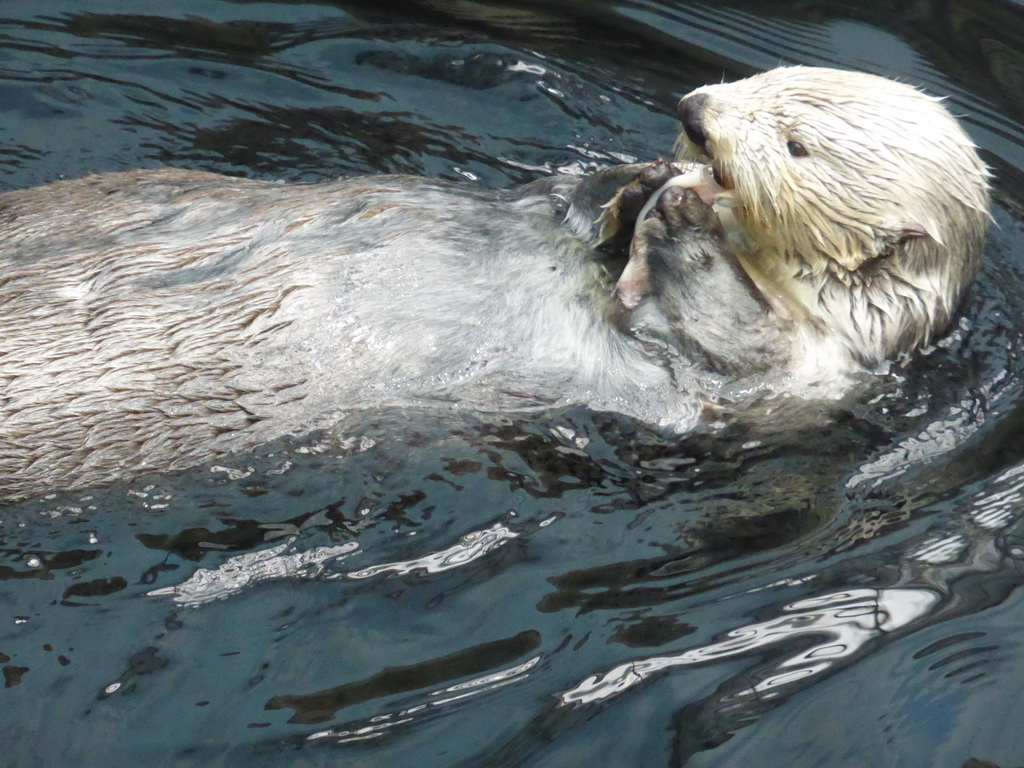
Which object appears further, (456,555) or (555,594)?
(456,555)

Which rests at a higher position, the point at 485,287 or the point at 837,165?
the point at 837,165

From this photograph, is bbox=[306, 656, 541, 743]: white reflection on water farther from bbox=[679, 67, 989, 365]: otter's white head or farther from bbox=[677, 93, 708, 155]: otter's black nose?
bbox=[677, 93, 708, 155]: otter's black nose

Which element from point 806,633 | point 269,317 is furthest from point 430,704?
point 269,317

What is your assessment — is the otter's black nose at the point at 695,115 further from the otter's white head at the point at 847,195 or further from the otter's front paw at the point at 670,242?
the otter's front paw at the point at 670,242

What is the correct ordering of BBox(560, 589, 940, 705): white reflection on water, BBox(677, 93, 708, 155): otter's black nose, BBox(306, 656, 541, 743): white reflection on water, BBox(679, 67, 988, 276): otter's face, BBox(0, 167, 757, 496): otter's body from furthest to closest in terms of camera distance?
BBox(677, 93, 708, 155): otter's black nose → BBox(679, 67, 988, 276): otter's face → BBox(0, 167, 757, 496): otter's body → BBox(560, 589, 940, 705): white reflection on water → BBox(306, 656, 541, 743): white reflection on water

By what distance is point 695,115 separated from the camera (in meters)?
3.45

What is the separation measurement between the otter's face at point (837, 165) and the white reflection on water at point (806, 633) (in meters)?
1.06

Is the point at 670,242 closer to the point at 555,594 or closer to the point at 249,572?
the point at 555,594

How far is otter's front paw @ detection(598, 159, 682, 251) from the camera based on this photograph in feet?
11.4

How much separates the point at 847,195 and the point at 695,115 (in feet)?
1.79

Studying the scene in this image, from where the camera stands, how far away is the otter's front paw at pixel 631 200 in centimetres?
346

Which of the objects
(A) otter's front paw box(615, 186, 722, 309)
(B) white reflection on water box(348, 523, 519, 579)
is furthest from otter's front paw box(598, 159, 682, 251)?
(B) white reflection on water box(348, 523, 519, 579)

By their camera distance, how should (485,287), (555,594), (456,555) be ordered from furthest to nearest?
(485,287), (456,555), (555,594)

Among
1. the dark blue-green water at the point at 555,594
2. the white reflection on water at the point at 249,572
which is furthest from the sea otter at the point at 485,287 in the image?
the white reflection on water at the point at 249,572
